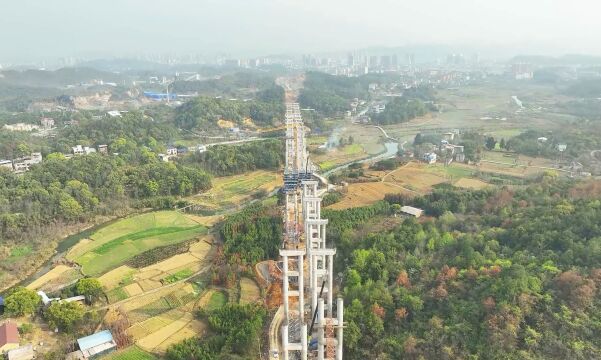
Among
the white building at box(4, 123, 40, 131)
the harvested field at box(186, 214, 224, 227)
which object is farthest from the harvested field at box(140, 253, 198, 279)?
the white building at box(4, 123, 40, 131)

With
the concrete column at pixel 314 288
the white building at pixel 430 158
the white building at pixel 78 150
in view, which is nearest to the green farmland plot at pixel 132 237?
the concrete column at pixel 314 288

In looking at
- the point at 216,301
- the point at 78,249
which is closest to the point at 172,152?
the point at 78,249

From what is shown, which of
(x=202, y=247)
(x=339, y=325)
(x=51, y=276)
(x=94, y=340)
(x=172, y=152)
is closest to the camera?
(x=339, y=325)

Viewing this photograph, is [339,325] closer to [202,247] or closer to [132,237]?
[202,247]

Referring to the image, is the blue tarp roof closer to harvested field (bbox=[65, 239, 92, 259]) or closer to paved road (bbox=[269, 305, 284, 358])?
paved road (bbox=[269, 305, 284, 358])

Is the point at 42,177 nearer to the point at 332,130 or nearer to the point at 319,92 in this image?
the point at 332,130

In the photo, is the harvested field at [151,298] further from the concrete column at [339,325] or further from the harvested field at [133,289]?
the concrete column at [339,325]
